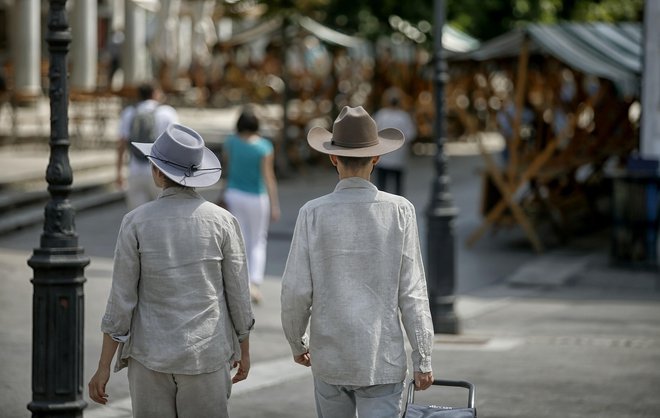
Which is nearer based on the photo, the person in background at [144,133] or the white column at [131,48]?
the person in background at [144,133]

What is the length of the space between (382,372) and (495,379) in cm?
466

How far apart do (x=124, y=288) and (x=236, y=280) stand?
44 cm

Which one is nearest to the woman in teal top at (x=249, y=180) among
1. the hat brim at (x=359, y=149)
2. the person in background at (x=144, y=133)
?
the person in background at (x=144, y=133)

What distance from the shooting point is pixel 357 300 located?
523 cm

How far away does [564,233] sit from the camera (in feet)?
59.4

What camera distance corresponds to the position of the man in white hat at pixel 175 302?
5.27 metres

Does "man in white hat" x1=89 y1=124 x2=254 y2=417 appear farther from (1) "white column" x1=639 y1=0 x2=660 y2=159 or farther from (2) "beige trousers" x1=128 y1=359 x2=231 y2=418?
(1) "white column" x1=639 y1=0 x2=660 y2=159

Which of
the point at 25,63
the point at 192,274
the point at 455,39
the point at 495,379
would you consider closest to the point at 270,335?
the point at 495,379

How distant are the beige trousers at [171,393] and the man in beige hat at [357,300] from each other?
1.27 feet

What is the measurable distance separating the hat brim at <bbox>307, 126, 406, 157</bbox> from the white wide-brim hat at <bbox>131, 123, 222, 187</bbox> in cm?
45

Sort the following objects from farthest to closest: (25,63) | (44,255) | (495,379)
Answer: (25,63)
(495,379)
(44,255)

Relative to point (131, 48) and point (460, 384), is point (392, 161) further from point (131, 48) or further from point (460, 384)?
point (131, 48)

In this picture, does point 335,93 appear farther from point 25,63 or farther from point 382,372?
point 382,372

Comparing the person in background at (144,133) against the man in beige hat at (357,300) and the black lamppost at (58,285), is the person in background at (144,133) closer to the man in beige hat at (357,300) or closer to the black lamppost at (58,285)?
the black lamppost at (58,285)
